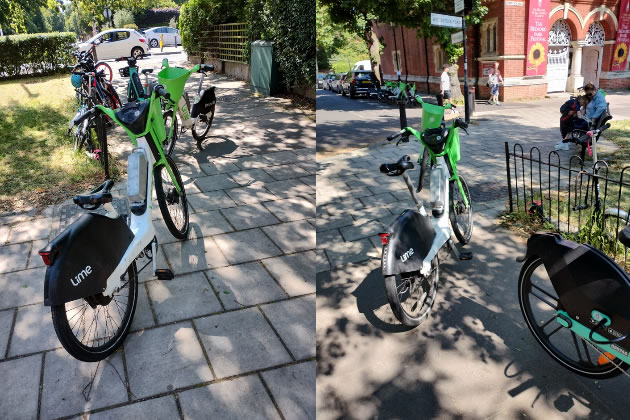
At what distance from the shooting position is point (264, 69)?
39.1 ft

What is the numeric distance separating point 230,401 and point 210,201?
3115 millimetres

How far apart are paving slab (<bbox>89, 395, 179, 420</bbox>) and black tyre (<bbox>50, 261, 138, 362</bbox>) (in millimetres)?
374

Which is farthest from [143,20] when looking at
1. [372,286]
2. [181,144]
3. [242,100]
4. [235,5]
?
[372,286]

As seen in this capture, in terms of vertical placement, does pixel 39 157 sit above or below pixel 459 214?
above

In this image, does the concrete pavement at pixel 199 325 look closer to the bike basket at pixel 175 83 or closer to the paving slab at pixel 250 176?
the paving slab at pixel 250 176

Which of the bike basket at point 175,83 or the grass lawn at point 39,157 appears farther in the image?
the bike basket at point 175,83

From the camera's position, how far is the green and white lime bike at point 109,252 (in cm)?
269

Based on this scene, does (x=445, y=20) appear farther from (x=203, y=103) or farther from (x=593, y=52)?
(x=593, y=52)

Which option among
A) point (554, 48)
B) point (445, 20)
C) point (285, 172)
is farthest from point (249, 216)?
point (554, 48)

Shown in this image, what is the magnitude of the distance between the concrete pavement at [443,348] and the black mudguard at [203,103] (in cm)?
285

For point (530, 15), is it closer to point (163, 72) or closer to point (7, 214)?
point (163, 72)

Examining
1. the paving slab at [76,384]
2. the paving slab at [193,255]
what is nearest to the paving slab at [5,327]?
the paving slab at [76,384]

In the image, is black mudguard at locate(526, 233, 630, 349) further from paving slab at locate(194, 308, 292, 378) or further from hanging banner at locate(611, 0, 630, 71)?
hanging banner at locate(611, 0, 630, 71)

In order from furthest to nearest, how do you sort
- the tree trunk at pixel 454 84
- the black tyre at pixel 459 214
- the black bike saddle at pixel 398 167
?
1. the tree trunk at pixel 454 84
2. the black tyre at pixel 459 214
3. the black bike saddle at pixel 398 167
